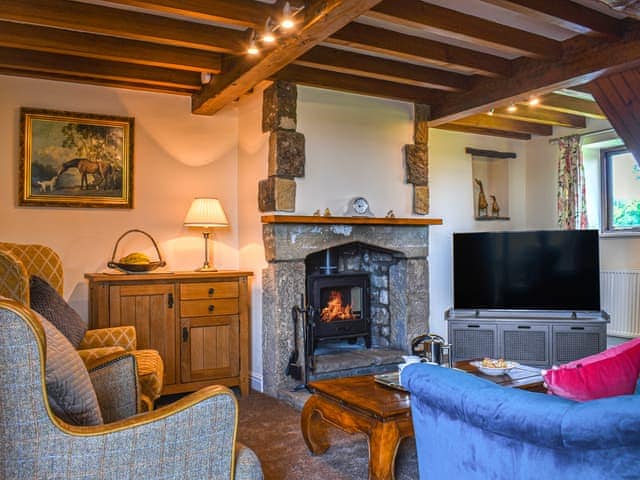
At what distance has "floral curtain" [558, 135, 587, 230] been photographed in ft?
17.4

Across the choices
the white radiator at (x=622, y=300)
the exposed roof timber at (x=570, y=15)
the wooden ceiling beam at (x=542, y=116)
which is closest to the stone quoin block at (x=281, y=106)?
the exposed roof timber at (x=570, y=15)

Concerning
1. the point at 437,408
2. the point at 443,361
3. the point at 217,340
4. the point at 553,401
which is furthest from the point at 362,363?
the point at 553,401

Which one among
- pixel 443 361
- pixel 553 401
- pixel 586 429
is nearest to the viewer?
pixel 586 429

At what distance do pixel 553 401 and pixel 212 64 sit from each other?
327cm

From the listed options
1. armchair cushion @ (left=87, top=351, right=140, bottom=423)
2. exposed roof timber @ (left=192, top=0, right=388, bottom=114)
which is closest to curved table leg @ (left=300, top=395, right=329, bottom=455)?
armchair cushion @ (left=87, top=351, right=140, bottom=423)

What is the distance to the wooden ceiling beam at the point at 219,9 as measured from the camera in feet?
8.88

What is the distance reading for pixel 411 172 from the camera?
15.4 ft

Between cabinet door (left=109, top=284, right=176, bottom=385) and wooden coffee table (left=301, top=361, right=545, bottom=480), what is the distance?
137 cm

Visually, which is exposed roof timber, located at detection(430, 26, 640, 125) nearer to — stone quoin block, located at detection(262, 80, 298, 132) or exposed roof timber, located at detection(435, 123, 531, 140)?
exposed roof timber, located at detection(435, 123, 531, 140)

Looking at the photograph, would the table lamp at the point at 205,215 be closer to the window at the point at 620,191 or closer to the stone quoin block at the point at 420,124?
the stone quoin block at the point at 420,124

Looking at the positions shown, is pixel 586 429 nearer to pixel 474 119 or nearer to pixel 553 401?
pixel 553 401

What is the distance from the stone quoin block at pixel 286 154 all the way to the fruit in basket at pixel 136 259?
110cm

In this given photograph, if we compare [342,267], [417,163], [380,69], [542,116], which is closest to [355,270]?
[342,267]

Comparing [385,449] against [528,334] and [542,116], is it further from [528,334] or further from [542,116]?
[542,116]
